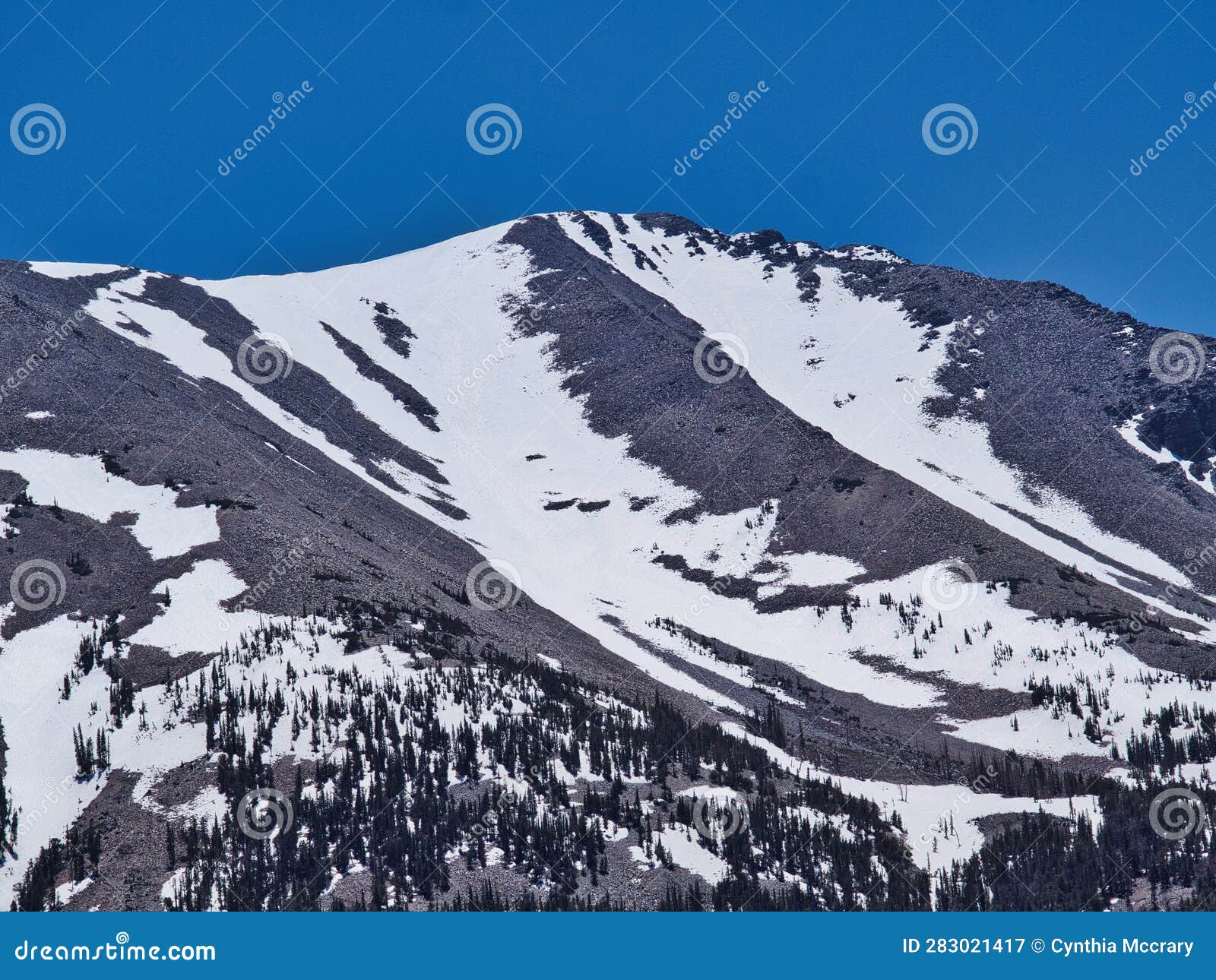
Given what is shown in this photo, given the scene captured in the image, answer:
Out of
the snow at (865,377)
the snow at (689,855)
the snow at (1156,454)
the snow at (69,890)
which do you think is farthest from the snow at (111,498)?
the snow at (1156,454)

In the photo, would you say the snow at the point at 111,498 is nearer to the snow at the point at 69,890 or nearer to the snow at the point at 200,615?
the snow at the point at 200,615

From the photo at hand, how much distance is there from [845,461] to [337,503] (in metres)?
45.7

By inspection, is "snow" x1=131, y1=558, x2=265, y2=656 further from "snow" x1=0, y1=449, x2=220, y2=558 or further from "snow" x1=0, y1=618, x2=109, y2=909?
"snow" x1=0, y1=449, x2=220, y2=558

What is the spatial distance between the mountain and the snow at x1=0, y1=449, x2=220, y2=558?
34 centimetres

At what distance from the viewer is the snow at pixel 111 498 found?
51.1m

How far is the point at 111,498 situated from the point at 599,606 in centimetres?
3280

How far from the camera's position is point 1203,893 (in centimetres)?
3086

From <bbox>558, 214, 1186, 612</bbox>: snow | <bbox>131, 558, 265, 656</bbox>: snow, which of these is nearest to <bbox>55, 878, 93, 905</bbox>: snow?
<bbox>131, 558, 265, 656</bbox>: snow

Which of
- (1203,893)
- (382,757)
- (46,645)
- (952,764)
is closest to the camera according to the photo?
(1203,893)

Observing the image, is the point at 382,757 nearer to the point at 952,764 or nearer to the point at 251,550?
the point at 251,550

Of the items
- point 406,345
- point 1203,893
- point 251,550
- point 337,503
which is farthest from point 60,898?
point 406,345

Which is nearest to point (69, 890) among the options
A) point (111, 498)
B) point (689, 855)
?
point (689, 855)

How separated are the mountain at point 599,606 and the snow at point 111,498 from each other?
0.34 metres

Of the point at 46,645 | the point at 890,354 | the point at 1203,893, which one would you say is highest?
the point at 890,354
